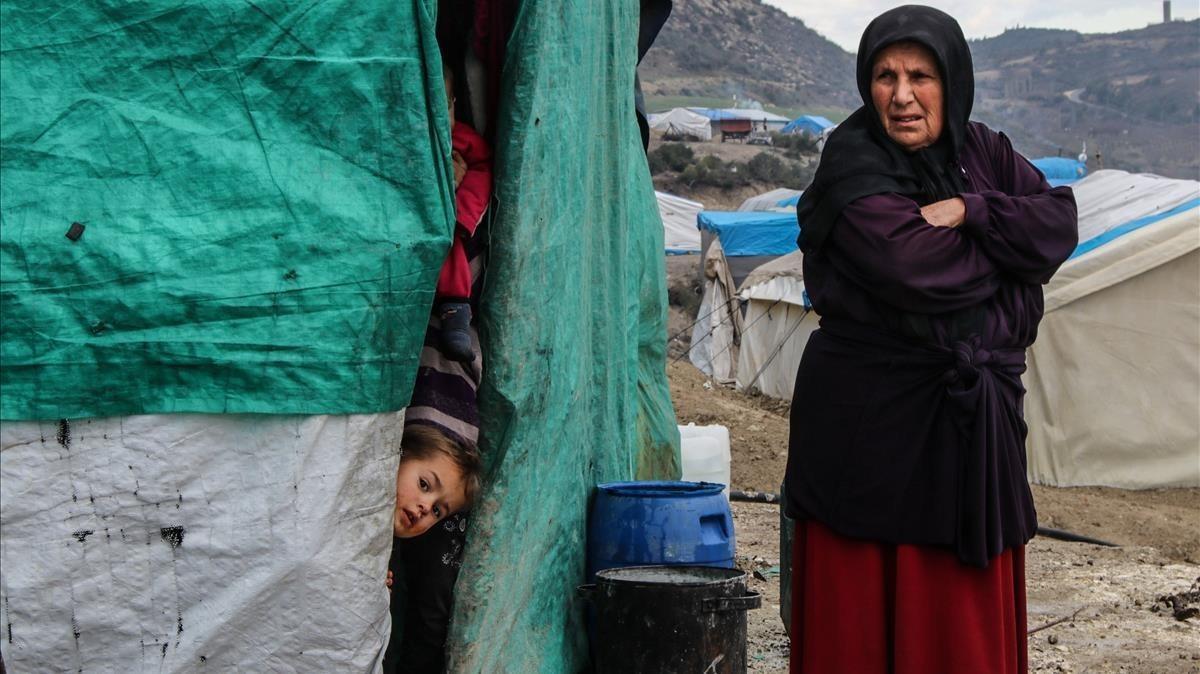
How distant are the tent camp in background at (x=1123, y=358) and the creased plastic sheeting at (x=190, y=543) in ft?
27.2

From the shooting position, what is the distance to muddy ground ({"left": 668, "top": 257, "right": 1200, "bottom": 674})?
201 inches

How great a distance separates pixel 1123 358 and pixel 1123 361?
3 centimetres

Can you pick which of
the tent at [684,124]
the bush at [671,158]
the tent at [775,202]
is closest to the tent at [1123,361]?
the tent at [775,202]

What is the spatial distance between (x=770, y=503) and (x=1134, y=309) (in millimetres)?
4111

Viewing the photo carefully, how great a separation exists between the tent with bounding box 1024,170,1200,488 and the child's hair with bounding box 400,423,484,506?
8707 millimetres

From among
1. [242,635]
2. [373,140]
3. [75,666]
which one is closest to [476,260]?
[373,140]

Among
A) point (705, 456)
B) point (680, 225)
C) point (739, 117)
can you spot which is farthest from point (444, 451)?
point (739, 117)

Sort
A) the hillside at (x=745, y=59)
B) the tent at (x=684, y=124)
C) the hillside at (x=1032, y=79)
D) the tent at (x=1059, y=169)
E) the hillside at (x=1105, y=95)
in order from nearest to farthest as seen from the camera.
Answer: the tent at (x=1059, y=169) → the tent at (x=684, y=124) → the hillside at (x=1105, y=95) → the hillside at (x=1032, y=79) → the hillside at (x=745, y=59)

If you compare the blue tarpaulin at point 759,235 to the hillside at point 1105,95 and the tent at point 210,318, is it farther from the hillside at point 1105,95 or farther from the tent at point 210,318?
the hillside at point 1105,95

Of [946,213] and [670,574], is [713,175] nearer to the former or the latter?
[670,574]

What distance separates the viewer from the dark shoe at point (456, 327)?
306cm

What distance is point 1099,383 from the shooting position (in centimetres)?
1109

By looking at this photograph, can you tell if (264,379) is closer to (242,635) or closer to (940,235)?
(242,635)

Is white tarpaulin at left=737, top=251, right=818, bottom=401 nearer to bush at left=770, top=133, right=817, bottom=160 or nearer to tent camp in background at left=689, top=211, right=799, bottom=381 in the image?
tent camp in background at left=689, top=211, right=799, bottom=381
